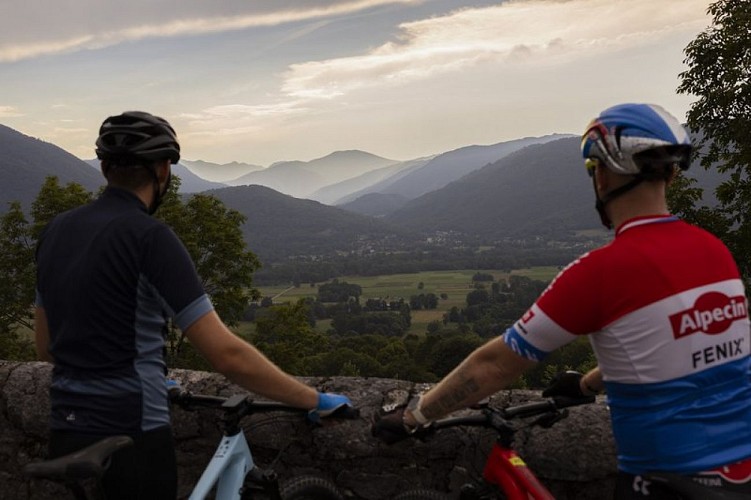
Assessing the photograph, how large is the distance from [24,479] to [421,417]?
285cm

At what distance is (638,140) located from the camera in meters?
1.92

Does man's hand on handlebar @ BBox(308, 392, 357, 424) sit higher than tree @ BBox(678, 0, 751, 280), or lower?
lower

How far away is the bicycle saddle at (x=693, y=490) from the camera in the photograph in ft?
5.65

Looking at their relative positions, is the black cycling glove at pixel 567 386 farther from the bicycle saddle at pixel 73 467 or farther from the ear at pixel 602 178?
the bicycle saddle at pixel 73 467

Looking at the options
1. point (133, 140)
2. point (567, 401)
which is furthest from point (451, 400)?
point (133, 140)

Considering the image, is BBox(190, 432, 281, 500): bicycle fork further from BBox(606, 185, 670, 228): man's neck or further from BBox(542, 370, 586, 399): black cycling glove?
BBox(606, 185, 670, 228): man's neck

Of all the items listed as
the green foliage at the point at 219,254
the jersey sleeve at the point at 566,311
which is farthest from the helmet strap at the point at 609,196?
the green foliage at the point at 219,254

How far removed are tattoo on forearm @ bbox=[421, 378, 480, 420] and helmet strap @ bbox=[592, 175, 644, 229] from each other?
0.72m

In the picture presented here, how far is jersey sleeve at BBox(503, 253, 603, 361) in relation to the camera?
1794mm

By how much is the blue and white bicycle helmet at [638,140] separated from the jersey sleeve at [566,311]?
36cm

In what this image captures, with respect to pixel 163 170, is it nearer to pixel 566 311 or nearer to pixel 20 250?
pixel 566 311

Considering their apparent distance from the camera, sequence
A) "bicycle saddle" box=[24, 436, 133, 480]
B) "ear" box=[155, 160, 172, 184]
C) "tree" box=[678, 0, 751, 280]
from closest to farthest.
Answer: "bicycle saddle" box=[24, 436, 133, 480] → "ear" box=[155, 160, 172, 184] → "tree" box=[678, 0, 751, 280]

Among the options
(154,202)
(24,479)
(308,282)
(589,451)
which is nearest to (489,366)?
(589,451)

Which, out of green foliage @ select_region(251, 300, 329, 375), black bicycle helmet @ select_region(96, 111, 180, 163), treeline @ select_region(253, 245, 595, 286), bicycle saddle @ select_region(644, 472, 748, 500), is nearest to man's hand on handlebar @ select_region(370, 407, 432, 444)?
bicycle saddle @ select_region(644, 472, 748, 500)
